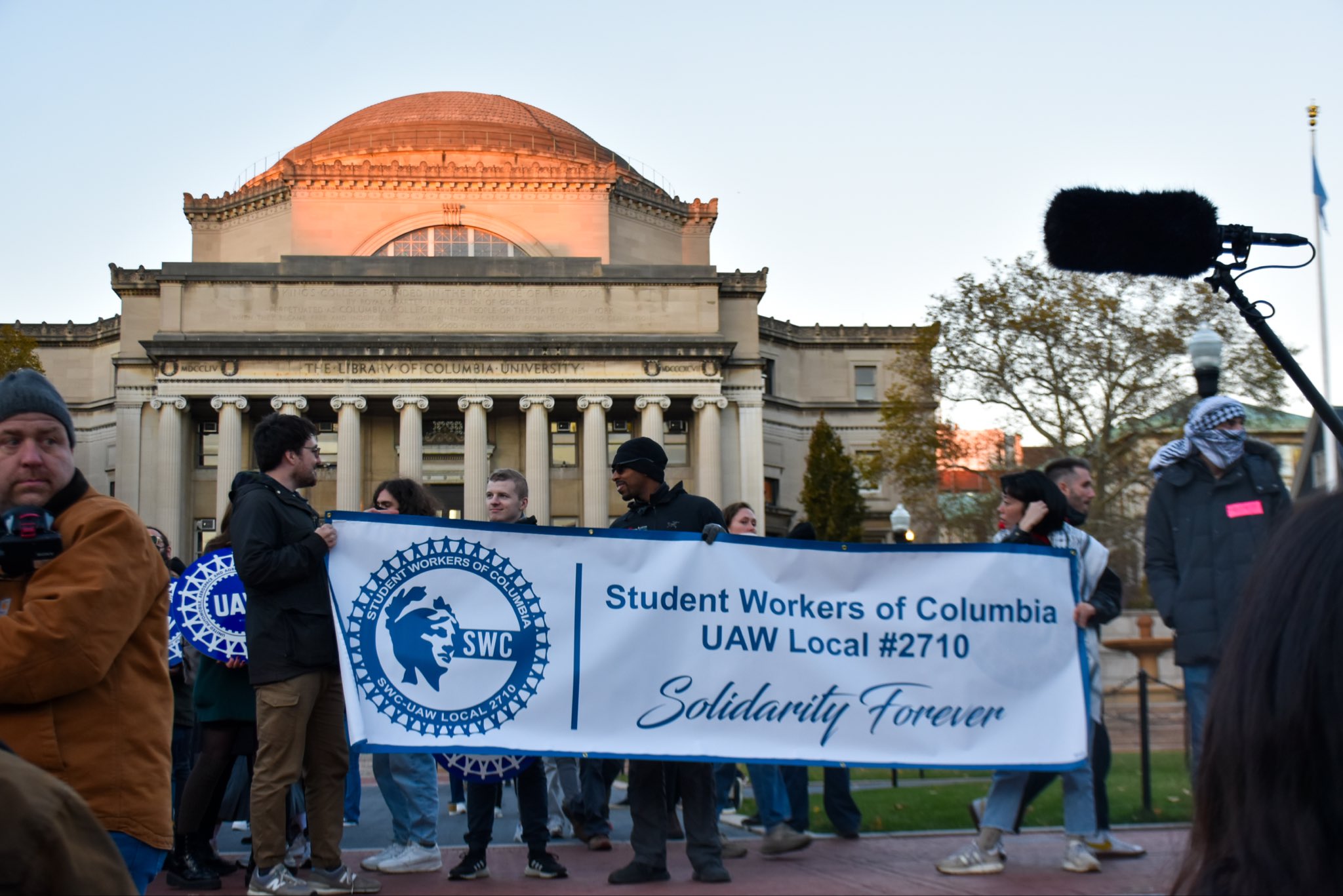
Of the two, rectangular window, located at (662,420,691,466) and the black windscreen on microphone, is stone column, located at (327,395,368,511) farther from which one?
the black windscreen on microphone

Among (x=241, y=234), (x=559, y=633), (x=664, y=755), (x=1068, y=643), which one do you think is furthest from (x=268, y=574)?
(x=241, y=234)

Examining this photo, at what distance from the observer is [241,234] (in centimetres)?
7262

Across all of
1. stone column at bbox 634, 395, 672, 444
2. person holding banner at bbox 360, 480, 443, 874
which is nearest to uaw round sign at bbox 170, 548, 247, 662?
person holding banner at bbox 360, 480, 443, 874

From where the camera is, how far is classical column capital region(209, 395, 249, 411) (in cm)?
5947

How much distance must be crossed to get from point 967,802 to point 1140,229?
8.29 meters

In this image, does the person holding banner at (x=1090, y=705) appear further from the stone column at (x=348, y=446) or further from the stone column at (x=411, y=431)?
the stone column at (x=348, y=446)

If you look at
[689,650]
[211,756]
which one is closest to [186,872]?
[211,756]

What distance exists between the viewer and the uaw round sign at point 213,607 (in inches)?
342

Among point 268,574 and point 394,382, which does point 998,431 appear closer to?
point 394,382

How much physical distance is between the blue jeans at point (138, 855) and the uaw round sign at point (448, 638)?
3.18 metres

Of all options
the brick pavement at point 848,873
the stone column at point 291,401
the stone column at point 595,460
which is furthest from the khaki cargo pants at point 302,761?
the stone column at point 291,401

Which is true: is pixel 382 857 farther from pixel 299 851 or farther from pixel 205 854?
pixel 205 854

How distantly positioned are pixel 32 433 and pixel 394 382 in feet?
187

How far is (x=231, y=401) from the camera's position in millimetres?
59750
